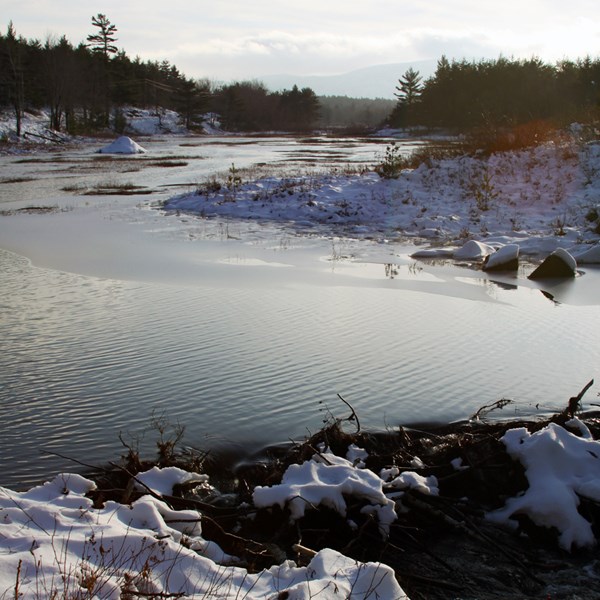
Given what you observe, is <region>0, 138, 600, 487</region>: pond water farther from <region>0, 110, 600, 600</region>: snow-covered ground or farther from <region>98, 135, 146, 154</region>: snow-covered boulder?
<region>98, 135, 146, 154</region>: snow-covered boulder

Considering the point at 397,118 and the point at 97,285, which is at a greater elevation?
the point at 397,118

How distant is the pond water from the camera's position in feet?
19.4

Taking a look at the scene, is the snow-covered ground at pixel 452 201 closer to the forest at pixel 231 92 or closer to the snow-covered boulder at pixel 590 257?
the snow-covered boulder at pixel 590 257

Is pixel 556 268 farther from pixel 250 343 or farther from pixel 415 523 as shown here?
pixel 415 523

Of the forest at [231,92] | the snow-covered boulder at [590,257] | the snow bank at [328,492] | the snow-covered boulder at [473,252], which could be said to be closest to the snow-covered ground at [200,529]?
the snow bank at [328,492]

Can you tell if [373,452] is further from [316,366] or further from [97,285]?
[97,285]

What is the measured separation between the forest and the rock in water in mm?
20464

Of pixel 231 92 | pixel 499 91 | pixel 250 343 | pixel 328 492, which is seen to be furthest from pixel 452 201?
pixel 231 92

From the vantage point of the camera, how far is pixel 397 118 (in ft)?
285

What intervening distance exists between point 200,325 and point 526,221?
39.5 feet

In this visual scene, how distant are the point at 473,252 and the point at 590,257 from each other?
2.42 metres

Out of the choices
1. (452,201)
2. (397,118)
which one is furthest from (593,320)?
(397,118)

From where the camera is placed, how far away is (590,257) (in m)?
14.1

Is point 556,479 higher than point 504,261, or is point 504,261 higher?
point 504,261
